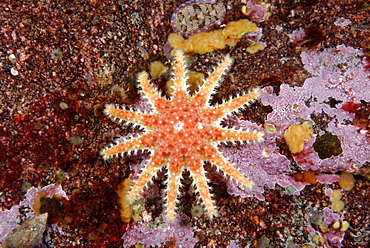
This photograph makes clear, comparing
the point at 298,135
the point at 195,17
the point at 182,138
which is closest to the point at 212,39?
the point at 195,17

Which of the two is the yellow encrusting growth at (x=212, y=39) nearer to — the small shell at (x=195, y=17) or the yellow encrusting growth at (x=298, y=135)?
the small shell at (x=195, y=17)

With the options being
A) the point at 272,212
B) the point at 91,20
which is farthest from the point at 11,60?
the point at 272,212

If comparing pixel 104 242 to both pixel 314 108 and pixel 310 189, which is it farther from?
pixel 314 108

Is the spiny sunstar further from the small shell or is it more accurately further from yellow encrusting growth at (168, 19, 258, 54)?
the small shell

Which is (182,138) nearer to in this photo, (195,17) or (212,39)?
(212,39)

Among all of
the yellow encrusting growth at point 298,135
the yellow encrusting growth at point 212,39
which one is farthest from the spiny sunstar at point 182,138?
the yellow encrusting growth at point 212,39
